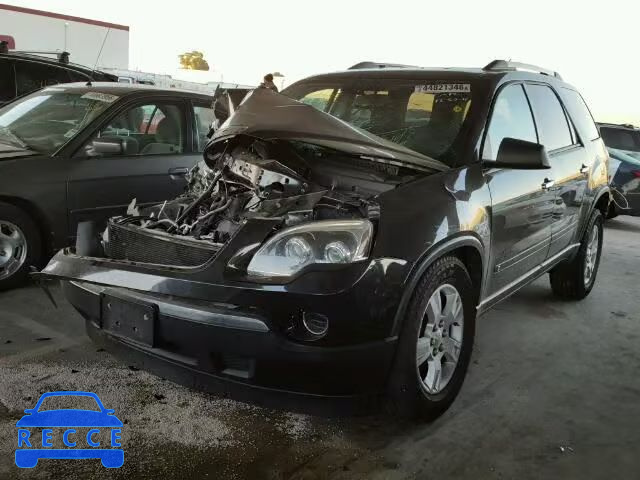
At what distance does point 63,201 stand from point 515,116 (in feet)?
10.4

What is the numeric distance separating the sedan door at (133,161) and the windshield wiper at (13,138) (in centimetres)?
44

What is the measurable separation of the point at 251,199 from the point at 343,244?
2.67ft

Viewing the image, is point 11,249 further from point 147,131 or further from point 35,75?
point 35,75

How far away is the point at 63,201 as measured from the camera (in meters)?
4.39

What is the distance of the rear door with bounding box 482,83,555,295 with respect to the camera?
310 centimetres

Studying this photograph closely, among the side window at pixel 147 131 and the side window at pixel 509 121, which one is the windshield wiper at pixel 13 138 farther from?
the side window at pixel 509 121

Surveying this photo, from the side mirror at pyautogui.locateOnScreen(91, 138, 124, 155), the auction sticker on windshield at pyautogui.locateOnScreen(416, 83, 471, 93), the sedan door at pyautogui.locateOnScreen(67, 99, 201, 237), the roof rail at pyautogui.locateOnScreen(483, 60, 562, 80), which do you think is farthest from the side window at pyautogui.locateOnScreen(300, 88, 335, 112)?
the side mirror at pyautogui.locateOnScreen(91, 138, 124, 155)

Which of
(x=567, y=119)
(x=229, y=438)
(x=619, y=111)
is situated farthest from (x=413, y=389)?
(x=619, y=111)

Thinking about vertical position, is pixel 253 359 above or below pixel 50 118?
below

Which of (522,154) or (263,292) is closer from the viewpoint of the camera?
(263,292)

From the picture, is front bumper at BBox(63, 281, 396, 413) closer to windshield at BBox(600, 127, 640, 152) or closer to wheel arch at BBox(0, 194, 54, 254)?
wheel arch at BBox(0, 194, 54, 254)

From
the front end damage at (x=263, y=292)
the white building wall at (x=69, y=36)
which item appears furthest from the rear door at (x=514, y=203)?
the white building wall at (x=69, y=36)

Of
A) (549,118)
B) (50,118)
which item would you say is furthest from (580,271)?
(50,118)

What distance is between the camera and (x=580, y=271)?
4785mm
